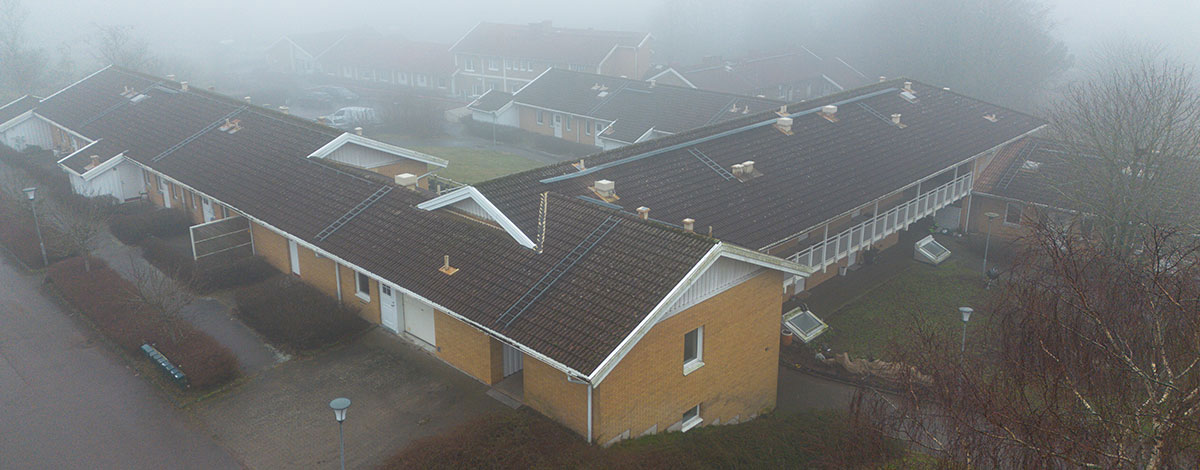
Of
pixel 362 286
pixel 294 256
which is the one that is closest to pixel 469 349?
pixel 362 286

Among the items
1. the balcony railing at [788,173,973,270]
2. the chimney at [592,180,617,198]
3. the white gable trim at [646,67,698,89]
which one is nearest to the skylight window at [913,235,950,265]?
the balcony railing at [788,173,973,270]

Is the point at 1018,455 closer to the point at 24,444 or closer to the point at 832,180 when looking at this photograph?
the point at 832,180

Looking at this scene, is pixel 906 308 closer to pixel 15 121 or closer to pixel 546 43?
pixel 15 121

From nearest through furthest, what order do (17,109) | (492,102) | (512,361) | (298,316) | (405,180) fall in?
(512,361)
(298,316)
(405,180)
(17,109)
(492,102)

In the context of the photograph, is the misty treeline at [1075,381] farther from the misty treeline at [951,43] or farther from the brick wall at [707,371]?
the misty treeline at [951,43]

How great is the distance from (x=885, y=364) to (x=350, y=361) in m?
13.0

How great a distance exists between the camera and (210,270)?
2269cm

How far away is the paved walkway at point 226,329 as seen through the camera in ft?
60.8

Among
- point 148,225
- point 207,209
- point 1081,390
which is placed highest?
point 1081,390

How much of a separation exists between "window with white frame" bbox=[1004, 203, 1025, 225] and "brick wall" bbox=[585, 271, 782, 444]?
17100mm

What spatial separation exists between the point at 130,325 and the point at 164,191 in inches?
452

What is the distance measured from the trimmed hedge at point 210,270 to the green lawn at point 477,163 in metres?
17.0

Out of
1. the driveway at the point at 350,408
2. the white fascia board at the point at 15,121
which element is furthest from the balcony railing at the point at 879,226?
the white fascia board at the point at 15,121

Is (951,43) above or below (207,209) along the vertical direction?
above
